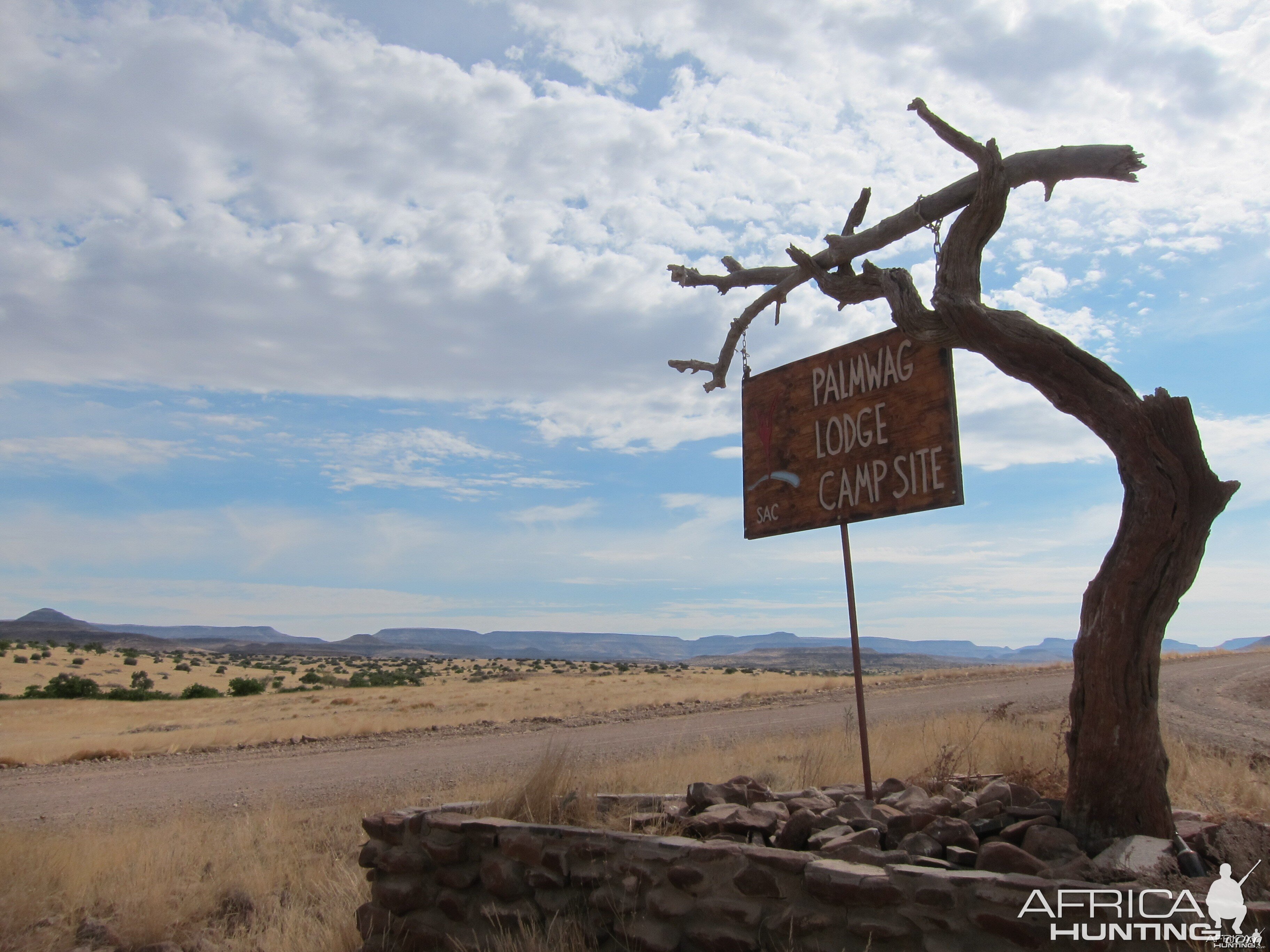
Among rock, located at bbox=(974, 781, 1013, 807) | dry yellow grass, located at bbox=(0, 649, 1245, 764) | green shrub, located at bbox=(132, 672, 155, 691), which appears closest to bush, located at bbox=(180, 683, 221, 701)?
green shrub, located at bbox=(132, 672, 155, 691)

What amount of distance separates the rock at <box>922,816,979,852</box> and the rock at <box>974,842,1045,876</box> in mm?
297

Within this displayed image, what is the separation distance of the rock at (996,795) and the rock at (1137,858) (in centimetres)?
91

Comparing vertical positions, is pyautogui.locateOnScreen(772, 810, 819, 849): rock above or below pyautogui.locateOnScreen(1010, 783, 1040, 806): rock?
below

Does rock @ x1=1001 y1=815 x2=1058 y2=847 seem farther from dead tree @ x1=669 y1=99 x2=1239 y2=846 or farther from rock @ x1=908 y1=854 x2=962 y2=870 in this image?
rock @ x1=908 y1=854 x2=962 y2=870

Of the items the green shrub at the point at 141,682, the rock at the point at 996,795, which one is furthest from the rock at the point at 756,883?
the green shrub at the point at 141,682

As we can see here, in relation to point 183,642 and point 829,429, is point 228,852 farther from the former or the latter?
point 183,642

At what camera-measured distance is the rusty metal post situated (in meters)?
6.28

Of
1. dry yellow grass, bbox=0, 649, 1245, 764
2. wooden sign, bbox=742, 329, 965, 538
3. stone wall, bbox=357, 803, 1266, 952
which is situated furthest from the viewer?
dry yellow grass, bbox=0, 649, 1245, 764

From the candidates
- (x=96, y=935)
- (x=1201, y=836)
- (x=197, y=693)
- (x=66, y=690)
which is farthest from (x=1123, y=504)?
(x=197, y=693)

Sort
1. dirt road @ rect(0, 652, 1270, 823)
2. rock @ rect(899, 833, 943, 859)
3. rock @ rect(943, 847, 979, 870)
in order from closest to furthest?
rock @ rect(943, 847, 979, 870), rock @ rect(899, 833, 943, 859), dirt road @ rect(0, 652, 1270, 823)

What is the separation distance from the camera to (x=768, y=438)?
7695mm

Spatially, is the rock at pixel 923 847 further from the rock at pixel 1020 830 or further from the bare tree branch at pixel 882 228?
the bare tree branch at pixel 882 228

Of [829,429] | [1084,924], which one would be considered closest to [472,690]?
[829,429]

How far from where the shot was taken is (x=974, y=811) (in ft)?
17.4
